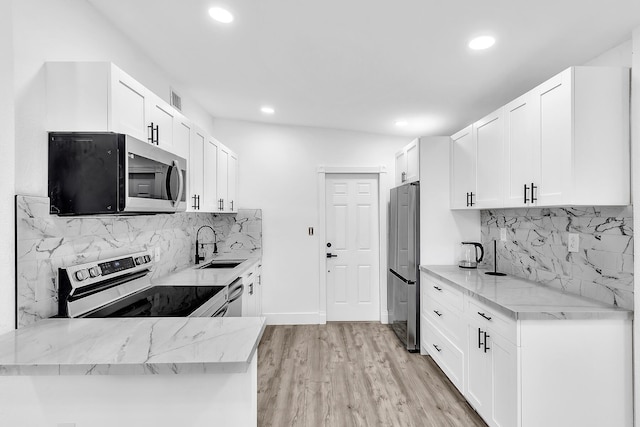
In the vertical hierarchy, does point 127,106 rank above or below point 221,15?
below

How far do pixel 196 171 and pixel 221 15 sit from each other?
1.34 meters

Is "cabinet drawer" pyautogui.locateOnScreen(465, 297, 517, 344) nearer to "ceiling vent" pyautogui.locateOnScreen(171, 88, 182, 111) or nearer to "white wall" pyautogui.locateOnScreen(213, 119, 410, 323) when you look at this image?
"white wall" pyautogui.locateOnScreen(213, 119, 410, 323)

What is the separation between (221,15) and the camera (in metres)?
2.02

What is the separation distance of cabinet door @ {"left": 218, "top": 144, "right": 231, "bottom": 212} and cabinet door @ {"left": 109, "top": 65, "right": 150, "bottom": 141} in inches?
59.7

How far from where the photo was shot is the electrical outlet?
2.25 meters

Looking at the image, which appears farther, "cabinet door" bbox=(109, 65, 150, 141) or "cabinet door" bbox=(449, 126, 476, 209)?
"cabinet door" bbox=(449, 126, 476, 209)

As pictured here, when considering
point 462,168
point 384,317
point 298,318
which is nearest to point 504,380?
point 462,168

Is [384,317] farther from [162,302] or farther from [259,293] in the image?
[162,302]

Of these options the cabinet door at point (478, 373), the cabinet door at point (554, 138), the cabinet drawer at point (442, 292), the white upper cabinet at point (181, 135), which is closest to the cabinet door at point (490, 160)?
the cabinet door at point (554, 138)

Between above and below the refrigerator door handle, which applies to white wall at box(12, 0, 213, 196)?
above

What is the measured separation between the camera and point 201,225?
13.1 feet

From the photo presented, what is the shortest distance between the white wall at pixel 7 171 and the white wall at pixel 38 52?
0.03m

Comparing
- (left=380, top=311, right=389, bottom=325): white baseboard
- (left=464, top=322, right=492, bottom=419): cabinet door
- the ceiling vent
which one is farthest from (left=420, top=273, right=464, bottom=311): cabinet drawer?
the ceiling vent

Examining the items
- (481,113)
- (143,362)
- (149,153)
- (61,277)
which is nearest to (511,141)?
(481,113)
